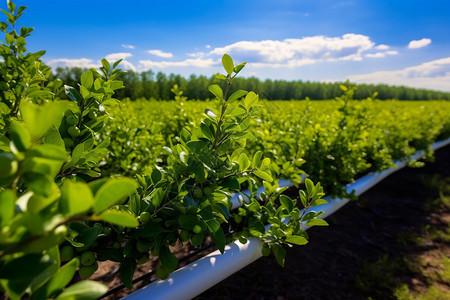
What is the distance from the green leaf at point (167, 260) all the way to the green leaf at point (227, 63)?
2.58ft

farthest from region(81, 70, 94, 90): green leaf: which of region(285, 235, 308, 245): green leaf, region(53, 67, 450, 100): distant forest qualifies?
region(53, 67, 450, 100): distant forest

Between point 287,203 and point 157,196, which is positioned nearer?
point 157,196

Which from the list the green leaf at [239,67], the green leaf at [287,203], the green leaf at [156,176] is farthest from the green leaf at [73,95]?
the green leaf at [287,203]

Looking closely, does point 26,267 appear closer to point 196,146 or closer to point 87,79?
point 196,146

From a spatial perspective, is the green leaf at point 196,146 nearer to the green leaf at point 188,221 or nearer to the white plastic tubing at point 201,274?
the green leaf at point 188,221

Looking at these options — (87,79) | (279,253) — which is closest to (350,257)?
(279,253)

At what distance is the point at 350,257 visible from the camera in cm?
322

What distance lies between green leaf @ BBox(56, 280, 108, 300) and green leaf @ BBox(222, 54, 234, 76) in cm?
83

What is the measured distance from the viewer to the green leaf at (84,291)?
45cm

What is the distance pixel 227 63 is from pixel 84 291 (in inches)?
33.6

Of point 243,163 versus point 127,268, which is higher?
point 243,163

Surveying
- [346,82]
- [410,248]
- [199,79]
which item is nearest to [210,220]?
[346,82]

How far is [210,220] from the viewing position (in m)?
1.12

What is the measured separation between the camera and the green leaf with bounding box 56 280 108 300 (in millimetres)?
454
